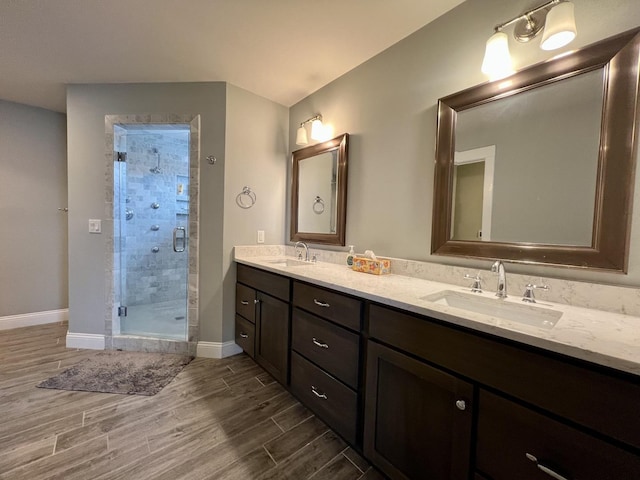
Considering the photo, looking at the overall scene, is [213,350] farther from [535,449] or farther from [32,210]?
[32,210]

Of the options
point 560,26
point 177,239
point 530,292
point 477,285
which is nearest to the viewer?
point 560,26

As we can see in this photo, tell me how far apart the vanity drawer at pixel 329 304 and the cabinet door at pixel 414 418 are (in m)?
0.15

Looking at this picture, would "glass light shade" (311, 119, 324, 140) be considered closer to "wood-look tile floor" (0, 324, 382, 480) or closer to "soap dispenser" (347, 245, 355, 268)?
"soap dispenser" (347, 245, 355, 268)

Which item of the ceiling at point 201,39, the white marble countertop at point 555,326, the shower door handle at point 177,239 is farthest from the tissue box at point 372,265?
the shower door handle at point 177,239

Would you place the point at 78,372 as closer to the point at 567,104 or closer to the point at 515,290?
the point at 515,290

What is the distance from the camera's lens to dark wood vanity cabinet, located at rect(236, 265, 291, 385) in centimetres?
173

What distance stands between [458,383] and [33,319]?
4.17 metres

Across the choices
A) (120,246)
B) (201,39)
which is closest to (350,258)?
(201,39)

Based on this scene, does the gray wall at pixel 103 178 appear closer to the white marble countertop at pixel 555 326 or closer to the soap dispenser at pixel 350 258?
the soap dispenser at pixel 350 258

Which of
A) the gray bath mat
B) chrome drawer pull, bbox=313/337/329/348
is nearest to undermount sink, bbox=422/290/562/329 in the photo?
chrome drawer pull, bbox=313/337/329/348

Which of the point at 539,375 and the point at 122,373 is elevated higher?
the point at 539,375

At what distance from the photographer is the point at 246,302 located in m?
2.18

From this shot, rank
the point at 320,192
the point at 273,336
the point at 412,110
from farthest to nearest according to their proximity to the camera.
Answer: the point at 320,192, the point at 273,336, the point at 412,110

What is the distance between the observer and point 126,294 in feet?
8.45
